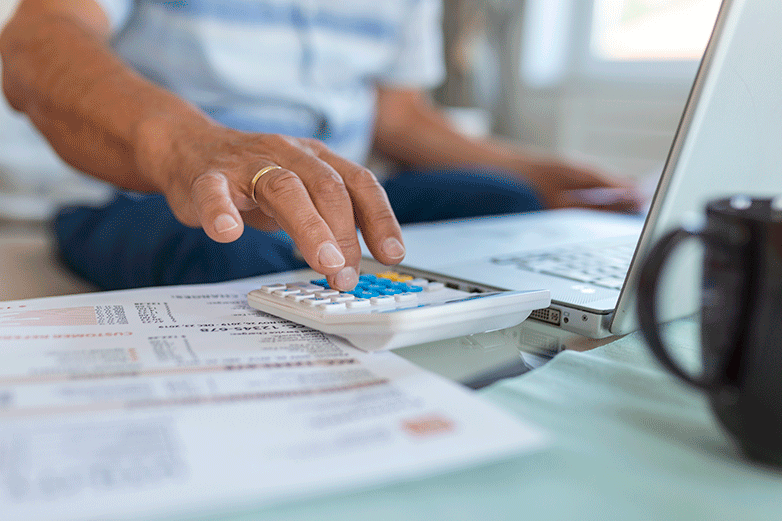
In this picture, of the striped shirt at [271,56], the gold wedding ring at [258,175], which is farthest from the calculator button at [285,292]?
the striped shirt at [271,56]

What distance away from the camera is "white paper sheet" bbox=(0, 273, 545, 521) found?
0.67 ft

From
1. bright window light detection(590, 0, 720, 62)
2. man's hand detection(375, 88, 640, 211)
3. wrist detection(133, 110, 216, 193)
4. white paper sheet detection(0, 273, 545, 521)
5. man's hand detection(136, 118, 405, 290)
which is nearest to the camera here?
white paper sheet detection(0, 273, 545, 521)

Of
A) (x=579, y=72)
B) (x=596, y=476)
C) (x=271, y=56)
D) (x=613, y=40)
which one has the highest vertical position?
(x=613, y=40)

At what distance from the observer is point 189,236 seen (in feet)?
2.27

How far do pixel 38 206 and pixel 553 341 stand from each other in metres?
1.15

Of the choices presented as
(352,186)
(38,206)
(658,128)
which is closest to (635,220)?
(352,186)

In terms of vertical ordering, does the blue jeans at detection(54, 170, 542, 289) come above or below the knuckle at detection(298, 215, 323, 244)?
below

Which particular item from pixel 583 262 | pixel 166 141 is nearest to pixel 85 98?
pixel 166 141

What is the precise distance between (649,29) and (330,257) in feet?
8.16

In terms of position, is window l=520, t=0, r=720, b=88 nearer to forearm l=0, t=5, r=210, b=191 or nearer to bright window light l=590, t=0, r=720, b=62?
bright window light l=590, t=0, r=720, b=62

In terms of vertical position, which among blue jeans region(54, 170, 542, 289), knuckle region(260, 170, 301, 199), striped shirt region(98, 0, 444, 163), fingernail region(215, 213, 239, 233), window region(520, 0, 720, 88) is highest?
window region(520, 0, 720, 88)

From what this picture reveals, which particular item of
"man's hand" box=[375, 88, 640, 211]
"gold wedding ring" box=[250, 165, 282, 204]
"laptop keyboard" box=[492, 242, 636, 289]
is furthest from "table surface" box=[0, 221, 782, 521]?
"man's hand" box=[375, 88, 640, 211]

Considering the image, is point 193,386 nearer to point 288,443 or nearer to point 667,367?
A: point 288,443

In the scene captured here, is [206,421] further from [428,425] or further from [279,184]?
[279,184]
